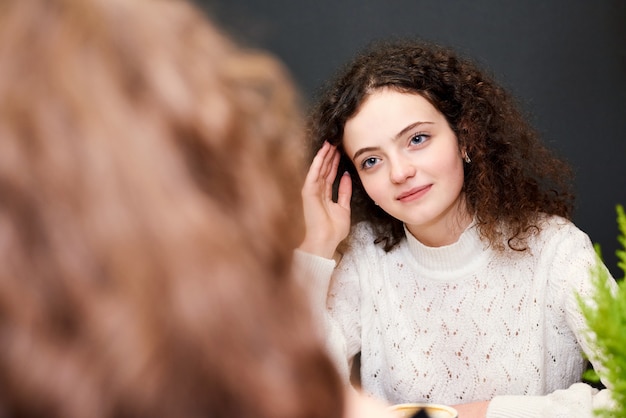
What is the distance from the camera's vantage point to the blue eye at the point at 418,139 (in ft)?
4.82

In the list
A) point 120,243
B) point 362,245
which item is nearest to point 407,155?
point 362,245

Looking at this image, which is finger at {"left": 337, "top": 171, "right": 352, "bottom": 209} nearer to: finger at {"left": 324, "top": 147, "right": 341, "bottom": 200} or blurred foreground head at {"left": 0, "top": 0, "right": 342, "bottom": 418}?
finger at {"left": 324, "top": 147, "right": 341, "bottom": 200}

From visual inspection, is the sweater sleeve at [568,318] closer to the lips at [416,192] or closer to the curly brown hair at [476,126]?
the curly brown hair at [476,126]

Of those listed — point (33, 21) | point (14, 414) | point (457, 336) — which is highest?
point (33, 21)

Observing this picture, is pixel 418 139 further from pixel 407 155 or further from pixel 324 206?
pixel 324 206

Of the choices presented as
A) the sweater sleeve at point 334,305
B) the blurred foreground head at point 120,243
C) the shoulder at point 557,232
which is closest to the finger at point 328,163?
the sweater sleeve at point 334,305

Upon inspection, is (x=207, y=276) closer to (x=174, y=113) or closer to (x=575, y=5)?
(x=174, y=113)

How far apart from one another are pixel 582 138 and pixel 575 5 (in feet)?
1.25

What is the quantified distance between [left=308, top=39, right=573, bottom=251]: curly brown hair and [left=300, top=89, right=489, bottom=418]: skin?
4 centimetres

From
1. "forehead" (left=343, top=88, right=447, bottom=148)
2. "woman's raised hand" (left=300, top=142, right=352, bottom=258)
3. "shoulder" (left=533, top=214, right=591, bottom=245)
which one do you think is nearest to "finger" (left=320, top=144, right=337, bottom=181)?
"woman's raised hand" (left=300, top=142, right=352, bottom=258)

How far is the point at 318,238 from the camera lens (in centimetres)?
158

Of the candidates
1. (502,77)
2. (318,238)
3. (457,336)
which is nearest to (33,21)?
(318,238)

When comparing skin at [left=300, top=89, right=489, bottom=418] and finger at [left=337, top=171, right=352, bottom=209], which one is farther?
finger at [left=337, top=171, right=352, bottom=209]

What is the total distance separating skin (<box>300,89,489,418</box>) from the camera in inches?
56.8
